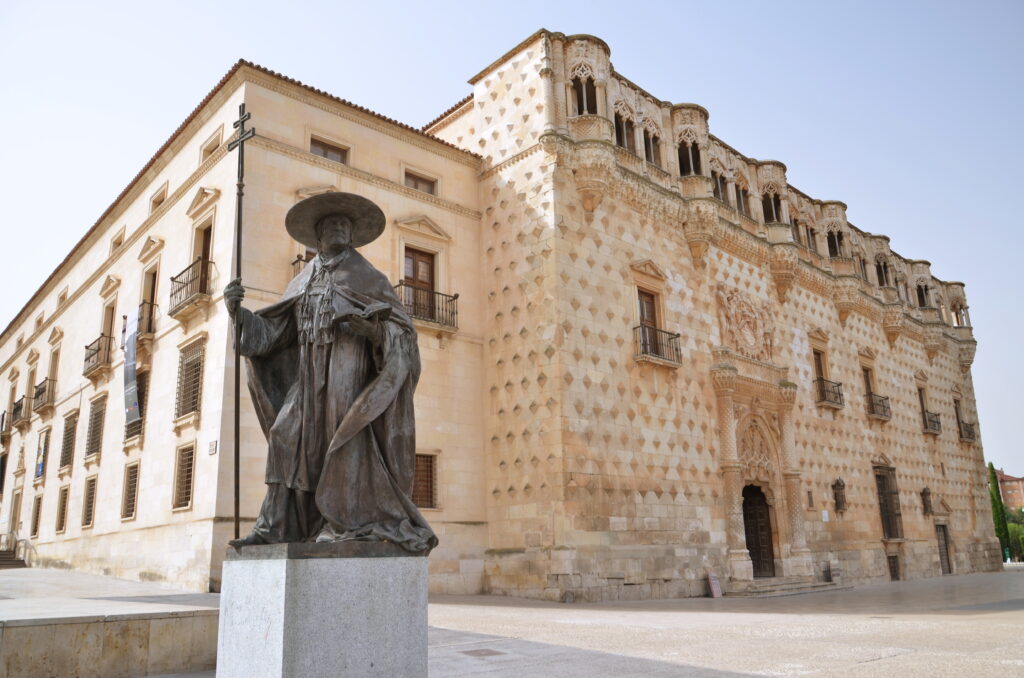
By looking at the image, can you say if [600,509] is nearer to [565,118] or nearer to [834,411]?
[565,118]

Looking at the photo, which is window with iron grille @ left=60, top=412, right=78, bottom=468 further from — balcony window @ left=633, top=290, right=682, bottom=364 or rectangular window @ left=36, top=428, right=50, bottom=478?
balcony window @ left=633, top=290, right=682, bottom=364

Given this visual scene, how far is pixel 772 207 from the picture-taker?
2364cm

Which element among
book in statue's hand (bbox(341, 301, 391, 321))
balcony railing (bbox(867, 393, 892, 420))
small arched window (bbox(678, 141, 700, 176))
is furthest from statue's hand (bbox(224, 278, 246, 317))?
balcony railing (bbox(867, 393, 892, 420))

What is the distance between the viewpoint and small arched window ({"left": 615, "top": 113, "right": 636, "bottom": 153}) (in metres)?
18.4

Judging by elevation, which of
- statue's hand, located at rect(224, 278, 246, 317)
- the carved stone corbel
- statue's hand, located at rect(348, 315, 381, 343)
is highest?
the carved stone corbel

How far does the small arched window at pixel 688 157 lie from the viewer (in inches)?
798

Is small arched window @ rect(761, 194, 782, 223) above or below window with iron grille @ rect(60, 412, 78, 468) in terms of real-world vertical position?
above

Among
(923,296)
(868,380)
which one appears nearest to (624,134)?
(868,380)

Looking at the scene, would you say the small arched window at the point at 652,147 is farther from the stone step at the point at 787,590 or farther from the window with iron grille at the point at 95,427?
the window with iron grille at the point at 95,427

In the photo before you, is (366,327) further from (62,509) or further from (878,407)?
(878,407)

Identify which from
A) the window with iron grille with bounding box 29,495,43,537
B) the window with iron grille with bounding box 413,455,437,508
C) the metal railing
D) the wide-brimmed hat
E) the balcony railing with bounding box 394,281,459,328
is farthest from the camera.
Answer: the window with iron grille with bounding box 29,495,43,537

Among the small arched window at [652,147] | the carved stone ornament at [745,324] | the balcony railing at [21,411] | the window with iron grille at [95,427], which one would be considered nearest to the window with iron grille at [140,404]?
the window with iron grille at [95,427]

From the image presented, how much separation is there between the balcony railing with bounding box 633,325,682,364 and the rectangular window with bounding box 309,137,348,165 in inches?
295

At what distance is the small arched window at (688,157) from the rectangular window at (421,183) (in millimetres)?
7120
